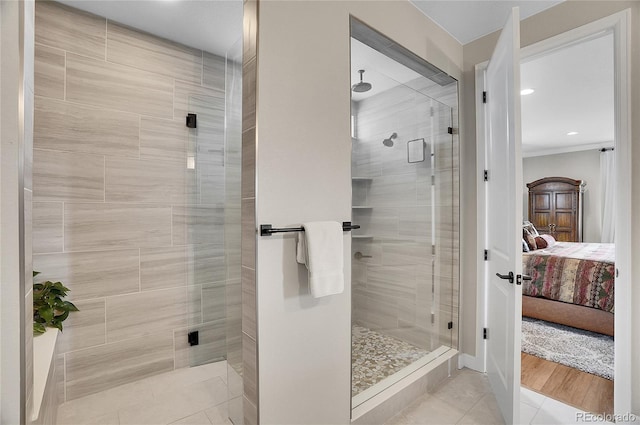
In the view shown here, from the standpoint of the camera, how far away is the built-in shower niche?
6.03 feet

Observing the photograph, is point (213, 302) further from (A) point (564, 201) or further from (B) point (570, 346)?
(A) point (564, 201)

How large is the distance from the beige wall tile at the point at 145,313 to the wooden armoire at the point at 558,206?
7482mm

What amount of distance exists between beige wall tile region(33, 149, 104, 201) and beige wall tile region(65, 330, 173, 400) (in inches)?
39.6

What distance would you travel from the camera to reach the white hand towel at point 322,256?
4.58ft

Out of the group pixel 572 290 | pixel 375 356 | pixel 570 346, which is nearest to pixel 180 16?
pixel 375 356

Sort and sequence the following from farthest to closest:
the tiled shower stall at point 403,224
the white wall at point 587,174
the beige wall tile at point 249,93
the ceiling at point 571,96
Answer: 1. the white wall at point 587,174
2. the ceiling at point 571,96
3. the tiled shower stall at point 403,224
4. the beige wall tile at point 249,93

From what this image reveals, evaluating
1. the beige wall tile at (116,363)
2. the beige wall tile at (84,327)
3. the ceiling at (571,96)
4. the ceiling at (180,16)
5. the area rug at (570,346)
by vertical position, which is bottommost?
the area rug at (570,346)

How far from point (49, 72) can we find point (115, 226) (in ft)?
3.30

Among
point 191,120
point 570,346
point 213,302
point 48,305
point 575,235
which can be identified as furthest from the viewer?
point 575,235

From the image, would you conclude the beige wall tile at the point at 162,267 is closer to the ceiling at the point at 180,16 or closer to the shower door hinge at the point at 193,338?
the shower door hinge at the point at 193,338

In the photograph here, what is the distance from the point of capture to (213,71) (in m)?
2.59

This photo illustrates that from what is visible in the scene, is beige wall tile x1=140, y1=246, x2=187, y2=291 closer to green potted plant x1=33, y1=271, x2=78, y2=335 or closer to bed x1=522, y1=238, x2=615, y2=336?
green potted plant x1=33, y1=271, x2=78, y2=335

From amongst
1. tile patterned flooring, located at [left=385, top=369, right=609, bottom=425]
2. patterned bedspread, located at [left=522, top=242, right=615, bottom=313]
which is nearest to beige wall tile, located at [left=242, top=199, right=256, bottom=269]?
tile patterned flooring, located at [left=385, top=369, right=609, bottom=425]

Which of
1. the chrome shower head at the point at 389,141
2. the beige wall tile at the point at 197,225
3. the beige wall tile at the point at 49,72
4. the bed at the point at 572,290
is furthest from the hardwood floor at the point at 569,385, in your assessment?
the beige wall tile at the point at 49,72
